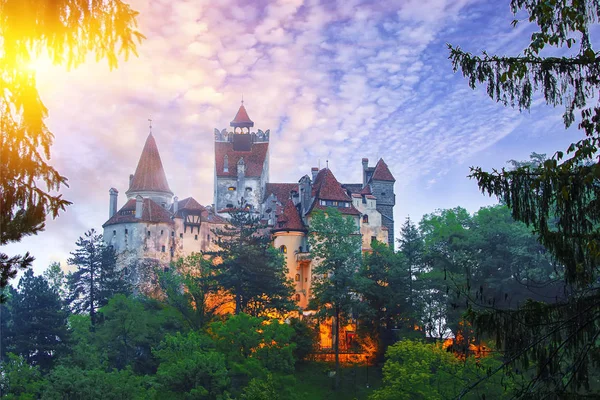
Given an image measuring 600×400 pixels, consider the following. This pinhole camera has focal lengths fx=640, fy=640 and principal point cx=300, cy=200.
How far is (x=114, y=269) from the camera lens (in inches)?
2611

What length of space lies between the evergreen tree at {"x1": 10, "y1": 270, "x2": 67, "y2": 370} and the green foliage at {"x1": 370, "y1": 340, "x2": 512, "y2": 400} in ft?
80.0

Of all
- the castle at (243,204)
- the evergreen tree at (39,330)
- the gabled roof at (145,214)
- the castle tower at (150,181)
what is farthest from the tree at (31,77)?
the castle tower at (150,181)

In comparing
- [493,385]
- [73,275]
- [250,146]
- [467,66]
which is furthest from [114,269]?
[467,66]

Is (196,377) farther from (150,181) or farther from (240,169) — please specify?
(150,181)

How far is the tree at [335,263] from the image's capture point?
52.0 meters

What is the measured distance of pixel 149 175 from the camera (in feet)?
259

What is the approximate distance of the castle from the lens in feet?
210

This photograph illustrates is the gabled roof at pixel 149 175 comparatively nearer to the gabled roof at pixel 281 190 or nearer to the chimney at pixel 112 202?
the chimney at pixel 112 202

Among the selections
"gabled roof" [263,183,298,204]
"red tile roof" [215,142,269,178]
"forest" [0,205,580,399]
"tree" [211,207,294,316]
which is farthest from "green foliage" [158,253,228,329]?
"red tile roof" [215,142,269,178]

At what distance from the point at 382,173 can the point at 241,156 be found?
17.7 meters

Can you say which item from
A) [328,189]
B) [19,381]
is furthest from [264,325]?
[328,189]

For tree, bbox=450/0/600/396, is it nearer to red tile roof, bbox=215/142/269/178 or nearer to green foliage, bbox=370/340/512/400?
green foliage, bbox=370/340/512/400

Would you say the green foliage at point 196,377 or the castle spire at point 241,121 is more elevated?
the castle spire at point 241,121

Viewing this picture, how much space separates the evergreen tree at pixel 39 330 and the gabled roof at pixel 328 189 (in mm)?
26791
